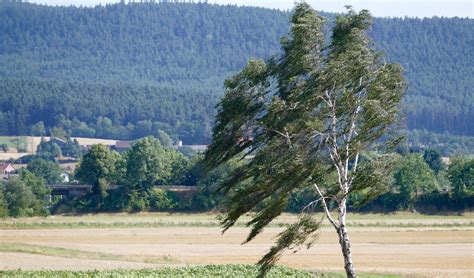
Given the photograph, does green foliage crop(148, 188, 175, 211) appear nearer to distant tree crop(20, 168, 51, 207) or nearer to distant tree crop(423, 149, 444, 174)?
distant tree crop(20, 168, 51, 207)

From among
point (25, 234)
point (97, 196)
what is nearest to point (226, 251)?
point (25, 234)

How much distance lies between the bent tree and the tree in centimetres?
6789

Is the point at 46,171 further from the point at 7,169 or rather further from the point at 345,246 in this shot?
the point at 345,246

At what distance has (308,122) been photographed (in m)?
38.7

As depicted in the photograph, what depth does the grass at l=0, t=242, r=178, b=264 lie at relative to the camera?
58919 mm

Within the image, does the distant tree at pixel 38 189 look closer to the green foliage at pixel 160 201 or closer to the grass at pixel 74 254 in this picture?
the green foliage at pixel 160 201

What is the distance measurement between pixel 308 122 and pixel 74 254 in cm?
2522

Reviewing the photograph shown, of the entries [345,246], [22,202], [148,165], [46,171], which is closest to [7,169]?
[46,171]

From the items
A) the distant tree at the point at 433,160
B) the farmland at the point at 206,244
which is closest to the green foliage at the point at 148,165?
the farmland at the point at 206,244

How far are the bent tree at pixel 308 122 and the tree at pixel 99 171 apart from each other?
6789 centimetres

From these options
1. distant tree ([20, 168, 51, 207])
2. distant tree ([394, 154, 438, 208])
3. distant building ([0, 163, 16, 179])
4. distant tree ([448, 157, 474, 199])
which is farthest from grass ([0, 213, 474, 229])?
distant building ([0, 163, 16, 179])

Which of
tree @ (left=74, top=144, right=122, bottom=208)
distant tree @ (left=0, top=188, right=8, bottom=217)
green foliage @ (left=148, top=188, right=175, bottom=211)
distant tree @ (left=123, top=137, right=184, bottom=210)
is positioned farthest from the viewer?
tree @ (left=74, top=144, right=122, bottom=208)

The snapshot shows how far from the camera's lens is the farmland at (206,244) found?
55594mm

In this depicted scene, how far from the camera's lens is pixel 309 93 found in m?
39.2
